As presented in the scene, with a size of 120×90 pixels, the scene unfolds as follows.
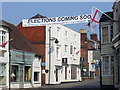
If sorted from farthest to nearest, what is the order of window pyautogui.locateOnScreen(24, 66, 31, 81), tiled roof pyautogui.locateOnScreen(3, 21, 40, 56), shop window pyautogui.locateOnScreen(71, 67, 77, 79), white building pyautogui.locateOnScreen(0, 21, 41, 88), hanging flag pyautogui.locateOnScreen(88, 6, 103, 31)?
shop window pyautogui.locateOnScreen(71, 67, 77, 79), window pyautogui.locateOnScreen(24, 66, 31, 81), tiled roof pyautogui.locateOnScreen(3, 21, 40, 56), white building pyautogui.locateOnScreen(0, 21, 41, 88), hanging flag pyautogui.locateOnScreen(88, 6, 103, 31)

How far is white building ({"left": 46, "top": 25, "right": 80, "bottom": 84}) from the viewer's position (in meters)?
44.6

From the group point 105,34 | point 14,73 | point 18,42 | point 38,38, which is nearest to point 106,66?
point 105,34

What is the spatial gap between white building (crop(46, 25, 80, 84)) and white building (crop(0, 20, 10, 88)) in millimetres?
13143

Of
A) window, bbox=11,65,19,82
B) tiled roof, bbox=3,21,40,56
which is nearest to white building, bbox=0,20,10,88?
window, bbox=11,65,19,82

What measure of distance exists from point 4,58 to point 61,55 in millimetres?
17837

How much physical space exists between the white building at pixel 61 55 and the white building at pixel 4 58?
13.1 m

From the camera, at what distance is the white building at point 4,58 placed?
30406 mm

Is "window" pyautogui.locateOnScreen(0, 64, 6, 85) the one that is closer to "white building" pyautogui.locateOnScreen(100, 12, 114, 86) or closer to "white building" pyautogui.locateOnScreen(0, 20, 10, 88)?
"white building" pyautogui.locateOnScreen(0, 20, 10, 88)

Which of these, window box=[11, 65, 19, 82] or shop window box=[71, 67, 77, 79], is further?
shop window box=[71, 67, 77, 79]

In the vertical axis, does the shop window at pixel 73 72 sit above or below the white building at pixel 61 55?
below

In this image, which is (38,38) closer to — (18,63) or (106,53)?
(18,63)

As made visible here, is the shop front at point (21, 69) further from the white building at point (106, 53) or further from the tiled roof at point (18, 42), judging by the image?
the white building at point (106, 53)

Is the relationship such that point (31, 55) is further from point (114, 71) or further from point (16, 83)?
point (114, 71)

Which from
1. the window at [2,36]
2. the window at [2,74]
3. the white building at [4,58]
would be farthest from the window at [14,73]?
the window at [2,36]
